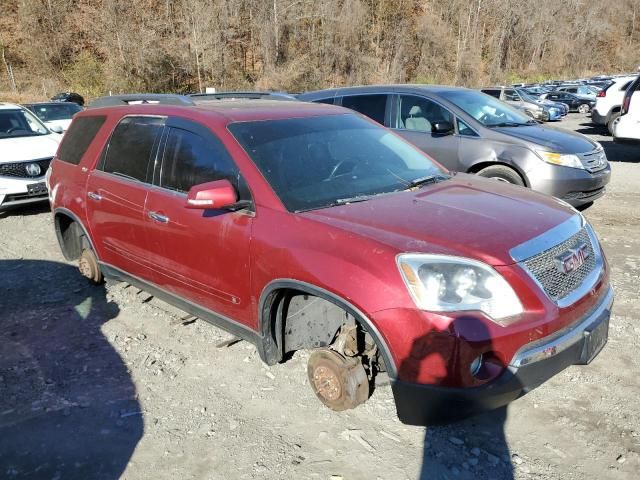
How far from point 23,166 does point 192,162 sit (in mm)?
5466

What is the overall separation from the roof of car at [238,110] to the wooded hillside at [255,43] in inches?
1408

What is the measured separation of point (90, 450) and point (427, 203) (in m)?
2.26

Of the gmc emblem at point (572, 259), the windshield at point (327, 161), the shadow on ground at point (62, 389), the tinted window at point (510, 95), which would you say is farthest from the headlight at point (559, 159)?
the tinted window at point (510, 95)

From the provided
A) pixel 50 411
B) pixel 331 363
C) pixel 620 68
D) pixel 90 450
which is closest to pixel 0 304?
pixel 50 411

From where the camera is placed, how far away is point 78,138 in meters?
4.89

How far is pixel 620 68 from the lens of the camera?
75.1 metres

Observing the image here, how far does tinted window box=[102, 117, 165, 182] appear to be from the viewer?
393 centimetres

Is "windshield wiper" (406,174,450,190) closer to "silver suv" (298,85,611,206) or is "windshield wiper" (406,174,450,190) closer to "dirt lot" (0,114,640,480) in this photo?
"dirt lot" (0,114,640,480)

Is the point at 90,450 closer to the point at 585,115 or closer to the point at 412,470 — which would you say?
the point at 412,470

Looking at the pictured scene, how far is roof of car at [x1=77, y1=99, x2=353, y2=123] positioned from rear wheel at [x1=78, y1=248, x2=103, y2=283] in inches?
53.6

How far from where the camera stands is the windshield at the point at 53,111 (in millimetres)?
13641

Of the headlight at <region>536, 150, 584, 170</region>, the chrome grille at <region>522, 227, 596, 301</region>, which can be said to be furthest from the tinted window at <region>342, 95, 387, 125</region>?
the chrome grille at <region>522, 227, 596, 301</region>

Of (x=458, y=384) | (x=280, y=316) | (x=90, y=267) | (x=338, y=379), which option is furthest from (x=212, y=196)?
(x=90, y=267)

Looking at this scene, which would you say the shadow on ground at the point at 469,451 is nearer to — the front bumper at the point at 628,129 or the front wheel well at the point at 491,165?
the front wheel well at the point at 491,165
